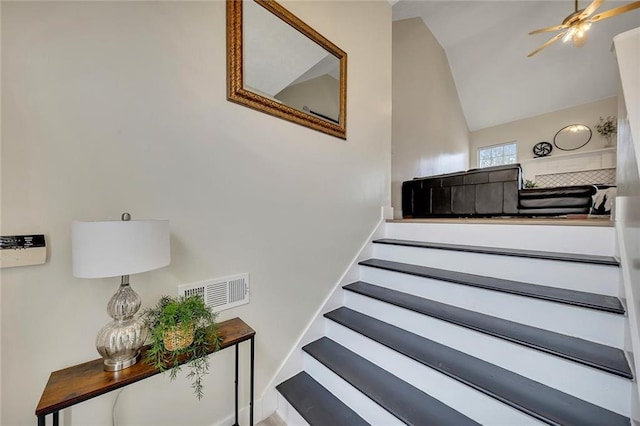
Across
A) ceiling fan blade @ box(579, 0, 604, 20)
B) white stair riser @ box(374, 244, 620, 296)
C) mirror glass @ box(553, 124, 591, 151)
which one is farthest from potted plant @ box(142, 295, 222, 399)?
mirror glass @ box(553, 124, 591, 151)

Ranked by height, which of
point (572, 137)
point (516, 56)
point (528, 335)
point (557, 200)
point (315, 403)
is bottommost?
point (315, 403)

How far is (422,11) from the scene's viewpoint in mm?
4043

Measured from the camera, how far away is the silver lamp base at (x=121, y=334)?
0.91 metres

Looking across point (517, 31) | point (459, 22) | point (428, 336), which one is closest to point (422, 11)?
point (459, 22)

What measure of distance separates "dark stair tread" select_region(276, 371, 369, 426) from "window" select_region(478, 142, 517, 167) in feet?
26.1

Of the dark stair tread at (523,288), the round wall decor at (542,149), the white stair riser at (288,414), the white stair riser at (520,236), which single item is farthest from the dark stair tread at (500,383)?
the round wall decor at (542,149)

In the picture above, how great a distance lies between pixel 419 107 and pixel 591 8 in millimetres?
2191

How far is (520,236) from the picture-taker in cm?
179

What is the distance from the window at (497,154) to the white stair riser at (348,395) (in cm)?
787

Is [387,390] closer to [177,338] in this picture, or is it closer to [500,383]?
[500,383]

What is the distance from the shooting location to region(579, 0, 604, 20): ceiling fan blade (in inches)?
100

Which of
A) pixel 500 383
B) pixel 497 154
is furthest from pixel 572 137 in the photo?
pixel 500 383

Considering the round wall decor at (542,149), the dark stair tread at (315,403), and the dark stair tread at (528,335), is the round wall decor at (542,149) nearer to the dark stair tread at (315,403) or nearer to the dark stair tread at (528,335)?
the dark stair tread at (528,335)

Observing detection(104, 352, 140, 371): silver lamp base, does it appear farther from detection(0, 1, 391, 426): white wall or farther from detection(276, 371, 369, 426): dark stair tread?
detection(276, 371, 369, 426): dark stair tread
